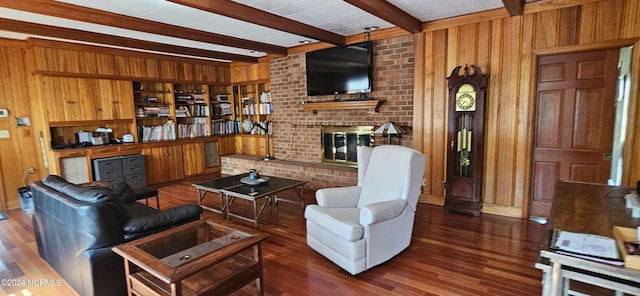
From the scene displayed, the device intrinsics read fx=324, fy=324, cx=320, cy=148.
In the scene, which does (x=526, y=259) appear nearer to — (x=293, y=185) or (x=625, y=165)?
(x=625, y=165)

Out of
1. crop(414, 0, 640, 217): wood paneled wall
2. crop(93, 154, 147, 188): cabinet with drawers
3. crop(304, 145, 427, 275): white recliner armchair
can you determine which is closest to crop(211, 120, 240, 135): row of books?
crop(93, 154, 147, 188): cabinet with drawers

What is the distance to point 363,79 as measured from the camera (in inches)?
185

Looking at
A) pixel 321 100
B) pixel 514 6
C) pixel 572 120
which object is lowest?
pixel 572 120

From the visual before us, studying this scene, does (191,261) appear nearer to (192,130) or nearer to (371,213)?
(371,213)

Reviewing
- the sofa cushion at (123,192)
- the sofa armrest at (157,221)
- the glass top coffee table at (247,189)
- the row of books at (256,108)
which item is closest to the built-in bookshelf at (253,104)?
the row of books at (256,108)

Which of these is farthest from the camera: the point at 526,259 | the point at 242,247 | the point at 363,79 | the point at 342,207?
the point at 363,79

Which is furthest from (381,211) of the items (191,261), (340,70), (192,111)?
A: (192,111)

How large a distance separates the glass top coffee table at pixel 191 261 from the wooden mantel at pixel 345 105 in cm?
295

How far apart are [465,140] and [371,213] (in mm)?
1970

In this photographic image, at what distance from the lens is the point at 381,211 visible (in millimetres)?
2537

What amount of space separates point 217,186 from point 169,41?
2367mm

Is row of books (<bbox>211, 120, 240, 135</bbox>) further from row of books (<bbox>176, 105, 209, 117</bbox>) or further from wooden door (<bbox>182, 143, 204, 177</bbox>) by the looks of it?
wooden door (<bbox>182, 143, 204, 177</bbox>)

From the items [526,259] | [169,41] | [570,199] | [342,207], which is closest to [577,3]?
[570,199]

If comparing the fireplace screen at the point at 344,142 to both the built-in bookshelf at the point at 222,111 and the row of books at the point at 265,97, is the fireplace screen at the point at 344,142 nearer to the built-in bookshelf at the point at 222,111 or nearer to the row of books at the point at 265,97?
the row of books at the point at 265,97
